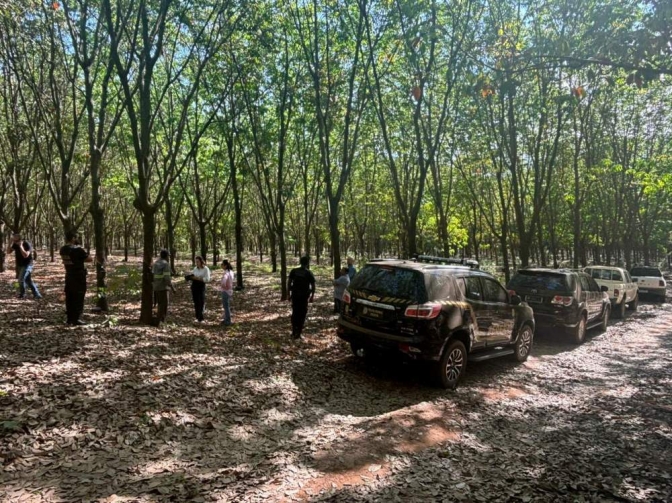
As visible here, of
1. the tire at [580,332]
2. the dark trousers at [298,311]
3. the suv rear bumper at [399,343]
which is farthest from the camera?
the tire at [580,332]

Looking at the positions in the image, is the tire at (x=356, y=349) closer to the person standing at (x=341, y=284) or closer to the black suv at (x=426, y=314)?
the black suv at (x=426, y=314)

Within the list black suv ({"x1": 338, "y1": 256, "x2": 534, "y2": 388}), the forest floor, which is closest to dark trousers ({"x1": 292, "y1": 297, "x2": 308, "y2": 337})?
the forest floor

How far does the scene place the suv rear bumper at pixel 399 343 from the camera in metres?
6.77

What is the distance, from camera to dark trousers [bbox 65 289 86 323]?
30.0ft

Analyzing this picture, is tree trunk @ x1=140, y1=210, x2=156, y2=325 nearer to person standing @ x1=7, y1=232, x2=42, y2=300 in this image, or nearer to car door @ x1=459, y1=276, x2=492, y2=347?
person standing @ x1=7, y1=232, x2=42, y2=300

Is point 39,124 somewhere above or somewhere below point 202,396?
above

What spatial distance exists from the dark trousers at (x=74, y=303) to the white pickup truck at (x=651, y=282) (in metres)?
23.1

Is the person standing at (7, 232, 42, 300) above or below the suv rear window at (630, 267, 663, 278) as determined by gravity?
above

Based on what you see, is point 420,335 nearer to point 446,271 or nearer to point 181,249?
point 446,271

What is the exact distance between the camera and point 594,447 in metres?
5.30

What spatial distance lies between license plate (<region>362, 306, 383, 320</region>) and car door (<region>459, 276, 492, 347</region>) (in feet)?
5.24

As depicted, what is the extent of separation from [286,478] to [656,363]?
29.5ft

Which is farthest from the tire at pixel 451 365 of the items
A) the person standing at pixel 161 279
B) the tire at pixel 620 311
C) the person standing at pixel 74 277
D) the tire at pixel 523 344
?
the tire at pixel 620 311

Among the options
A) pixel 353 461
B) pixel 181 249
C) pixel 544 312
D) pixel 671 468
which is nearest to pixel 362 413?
pixel 353 461
